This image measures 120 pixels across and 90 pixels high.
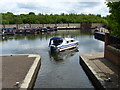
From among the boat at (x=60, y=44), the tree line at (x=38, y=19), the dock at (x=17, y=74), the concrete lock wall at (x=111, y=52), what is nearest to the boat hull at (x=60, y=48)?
the boat at (x=60, y=44)

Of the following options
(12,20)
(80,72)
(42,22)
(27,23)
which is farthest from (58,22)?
(80,72)

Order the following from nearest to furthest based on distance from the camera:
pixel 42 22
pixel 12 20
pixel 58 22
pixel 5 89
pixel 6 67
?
1. pixel 5 89
2. pixel 6 67
3. pixel 12 20
4. pixel 42 22
5. pixel 58 22

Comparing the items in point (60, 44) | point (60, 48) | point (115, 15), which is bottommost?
point (60, 48)

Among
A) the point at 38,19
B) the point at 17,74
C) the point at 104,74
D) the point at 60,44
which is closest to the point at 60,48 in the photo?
the point at 60,44

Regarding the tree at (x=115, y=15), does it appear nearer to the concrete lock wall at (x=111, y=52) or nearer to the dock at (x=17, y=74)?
the concrete lock wall at (x=111, y=52)

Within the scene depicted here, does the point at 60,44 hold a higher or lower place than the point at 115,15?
lower

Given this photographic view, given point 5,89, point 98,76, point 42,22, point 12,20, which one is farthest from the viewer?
point 42,22

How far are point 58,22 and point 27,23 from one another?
21.0m

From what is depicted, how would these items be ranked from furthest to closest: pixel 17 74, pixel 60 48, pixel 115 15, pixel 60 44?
pixel 60 44 → pixel 60 48 → pixel 17 74 → pixel 115 15

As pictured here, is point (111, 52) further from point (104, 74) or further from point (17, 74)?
point (17, 74)

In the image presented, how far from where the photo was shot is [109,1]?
13156 mm

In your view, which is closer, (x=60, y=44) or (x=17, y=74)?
(x=17, y=74)

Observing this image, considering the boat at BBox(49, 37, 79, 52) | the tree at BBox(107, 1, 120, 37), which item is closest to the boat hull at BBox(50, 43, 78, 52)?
the boat at BBox(49, 37, 79, 52)

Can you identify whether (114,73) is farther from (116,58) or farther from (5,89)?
(5,89)
